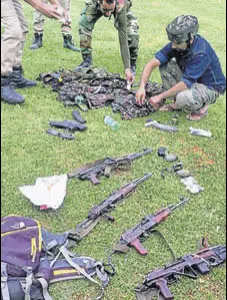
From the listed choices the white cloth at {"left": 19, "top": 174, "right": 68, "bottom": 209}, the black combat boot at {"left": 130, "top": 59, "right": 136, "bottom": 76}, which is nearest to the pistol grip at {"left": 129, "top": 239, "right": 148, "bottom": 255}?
the white cloth at {"left": 19, "top": 174, "right": 68, "bottom": 209}

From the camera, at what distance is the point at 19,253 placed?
3.01m

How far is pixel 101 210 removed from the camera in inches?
152

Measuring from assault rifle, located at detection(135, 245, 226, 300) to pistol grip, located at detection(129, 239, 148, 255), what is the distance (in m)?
0.21

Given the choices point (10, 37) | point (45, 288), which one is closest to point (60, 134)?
point (45, 288)

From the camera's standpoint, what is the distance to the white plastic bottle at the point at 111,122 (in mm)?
5250

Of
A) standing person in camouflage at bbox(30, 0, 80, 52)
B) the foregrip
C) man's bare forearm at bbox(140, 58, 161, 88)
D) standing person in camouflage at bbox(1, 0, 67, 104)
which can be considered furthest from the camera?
man's bare forearm at bbox(140, 58, 161, 88)

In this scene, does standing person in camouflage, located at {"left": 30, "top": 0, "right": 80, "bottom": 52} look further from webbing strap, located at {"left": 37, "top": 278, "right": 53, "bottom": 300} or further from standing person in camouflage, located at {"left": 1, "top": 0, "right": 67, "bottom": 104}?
webbing strap, located at {"left": 37, "top": 278, "right": 53, "bottom": 300}

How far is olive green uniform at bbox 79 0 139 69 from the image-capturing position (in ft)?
14.1

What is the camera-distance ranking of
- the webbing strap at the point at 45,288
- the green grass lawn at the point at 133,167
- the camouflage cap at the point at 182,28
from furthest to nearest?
the camouflage cap at the point at 182,28 < the green grass lawn at the point at 133,167 < the webbing strap at the point at 45,288

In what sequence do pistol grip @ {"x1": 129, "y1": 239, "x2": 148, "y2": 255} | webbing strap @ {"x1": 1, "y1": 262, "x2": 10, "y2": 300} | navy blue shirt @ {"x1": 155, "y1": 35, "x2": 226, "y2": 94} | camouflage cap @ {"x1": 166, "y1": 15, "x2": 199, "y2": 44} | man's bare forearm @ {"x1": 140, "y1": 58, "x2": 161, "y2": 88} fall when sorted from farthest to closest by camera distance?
man's bare forearm @ {"x1": 140, "y1": 58, "x2": 161, "y2": 88} < navy blue shirt @ {"x1": 155, "y1": 35, "x2": 226, "y2": 94} < camouflage cap @ {"x1": 166, "y1": 15, "x2": 199, "y2": 44} < pistol grip @ {"x1": 129, "y1": 239, "x2": 148, "y2": 255} < webbing strap @ {"x1": 1, "y1": 262, "x2": 10, "y2": 300}

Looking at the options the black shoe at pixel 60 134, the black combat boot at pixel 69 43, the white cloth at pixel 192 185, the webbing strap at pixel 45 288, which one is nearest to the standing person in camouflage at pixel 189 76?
the black combat boot at pixel 69 43

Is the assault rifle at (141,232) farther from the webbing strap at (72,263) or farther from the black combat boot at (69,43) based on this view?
the black combat boot at (69,43)

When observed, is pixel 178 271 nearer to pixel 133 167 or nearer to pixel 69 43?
pixel 133 167

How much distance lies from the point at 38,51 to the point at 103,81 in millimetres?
905
